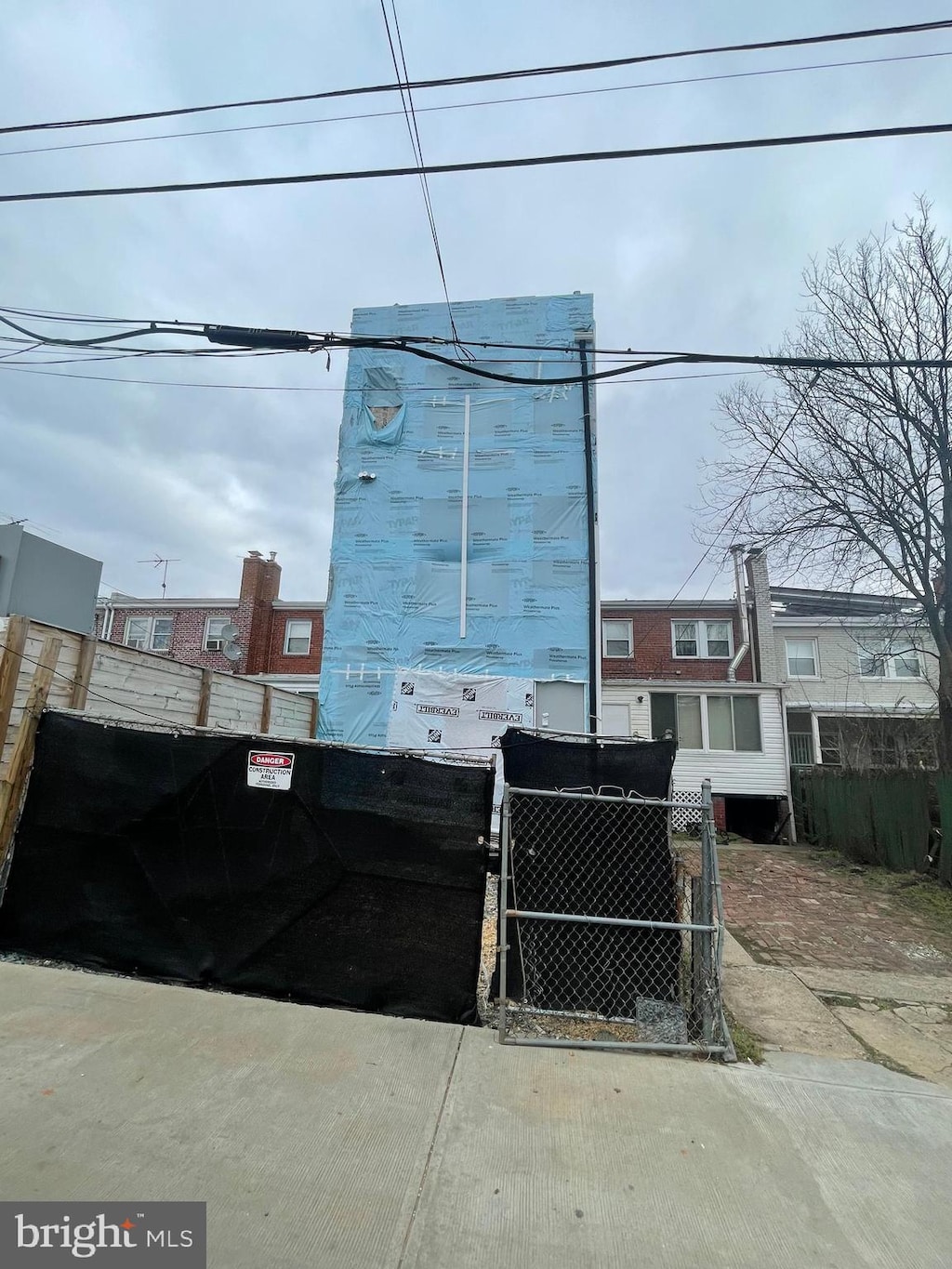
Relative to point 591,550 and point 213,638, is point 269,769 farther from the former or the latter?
point 213,638

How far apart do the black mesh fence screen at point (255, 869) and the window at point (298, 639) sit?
55.6ft

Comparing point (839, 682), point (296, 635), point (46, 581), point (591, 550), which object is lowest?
point (46, 581)

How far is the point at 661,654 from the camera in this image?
20094 millimetres

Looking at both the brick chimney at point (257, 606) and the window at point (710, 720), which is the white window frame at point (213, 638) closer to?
the brick chimney at point (257, 606)

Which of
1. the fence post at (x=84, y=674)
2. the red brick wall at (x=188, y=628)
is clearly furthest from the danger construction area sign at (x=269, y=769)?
the red brick wall at (x=188, y=628)

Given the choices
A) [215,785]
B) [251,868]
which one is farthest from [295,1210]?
[215,785]

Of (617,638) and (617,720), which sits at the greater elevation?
(617,638)

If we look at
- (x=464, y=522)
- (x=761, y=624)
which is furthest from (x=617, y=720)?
(x=464, y=522)

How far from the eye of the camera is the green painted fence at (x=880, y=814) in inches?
415

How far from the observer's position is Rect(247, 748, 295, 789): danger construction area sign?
14.4ft

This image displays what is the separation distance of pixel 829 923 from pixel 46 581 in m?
9.52

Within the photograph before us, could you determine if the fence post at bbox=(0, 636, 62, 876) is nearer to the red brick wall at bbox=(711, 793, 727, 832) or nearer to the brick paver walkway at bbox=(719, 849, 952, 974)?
the brick paver walkway at bbox=(719, 849, 952, 974)

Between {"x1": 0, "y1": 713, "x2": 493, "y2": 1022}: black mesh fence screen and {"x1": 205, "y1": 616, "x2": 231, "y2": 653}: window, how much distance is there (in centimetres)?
1783

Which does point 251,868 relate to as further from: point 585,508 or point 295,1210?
point 585,508
